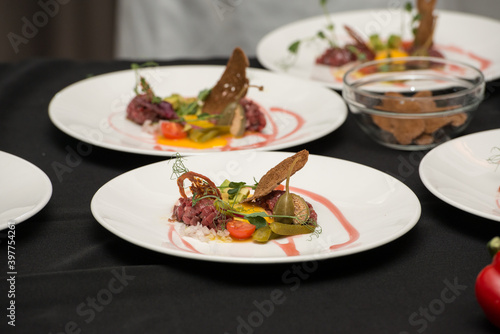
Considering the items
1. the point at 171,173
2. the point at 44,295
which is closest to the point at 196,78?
the point at 171,173

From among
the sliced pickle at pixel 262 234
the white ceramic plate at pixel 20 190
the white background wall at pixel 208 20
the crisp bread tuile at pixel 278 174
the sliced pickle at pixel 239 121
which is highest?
the crisp bread tuile at pixel 278 174

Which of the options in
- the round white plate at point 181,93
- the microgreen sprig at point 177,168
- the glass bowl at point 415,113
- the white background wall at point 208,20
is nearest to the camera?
the microgreen sprig at point 177,168

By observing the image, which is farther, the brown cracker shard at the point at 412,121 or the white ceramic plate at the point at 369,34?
the white ceramic plate at the point at 369,34

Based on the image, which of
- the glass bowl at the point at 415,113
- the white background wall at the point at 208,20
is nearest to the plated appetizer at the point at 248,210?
the glass bowl at the point at 415,113

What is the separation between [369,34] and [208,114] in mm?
1467

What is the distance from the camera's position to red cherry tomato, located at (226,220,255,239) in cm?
162

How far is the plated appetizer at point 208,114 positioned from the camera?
232 centimetres

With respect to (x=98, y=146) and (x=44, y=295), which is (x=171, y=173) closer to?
(x=98, y=146)

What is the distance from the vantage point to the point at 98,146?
7.35 feet

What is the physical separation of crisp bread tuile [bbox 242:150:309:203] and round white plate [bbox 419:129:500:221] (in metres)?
0.35

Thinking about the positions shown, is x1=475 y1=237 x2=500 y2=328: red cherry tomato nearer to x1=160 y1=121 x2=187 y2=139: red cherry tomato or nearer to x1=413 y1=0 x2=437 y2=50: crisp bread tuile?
x1=160 y1=121 x2=187 y2=139: red cherry tomato

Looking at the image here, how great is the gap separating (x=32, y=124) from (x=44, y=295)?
121cm

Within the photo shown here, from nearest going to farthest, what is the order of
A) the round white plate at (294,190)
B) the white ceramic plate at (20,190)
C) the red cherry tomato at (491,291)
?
1. the red cherry tomato at (491,291)
2. the round white plate at (294,190)
3. the white ceramic plate at (20,190)

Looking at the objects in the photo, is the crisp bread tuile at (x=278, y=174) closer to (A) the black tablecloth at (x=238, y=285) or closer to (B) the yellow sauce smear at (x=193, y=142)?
(A) the black tablecloth at (x=238, y=285)
